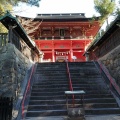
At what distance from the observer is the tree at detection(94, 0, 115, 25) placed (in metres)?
23.2

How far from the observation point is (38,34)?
92.5ft

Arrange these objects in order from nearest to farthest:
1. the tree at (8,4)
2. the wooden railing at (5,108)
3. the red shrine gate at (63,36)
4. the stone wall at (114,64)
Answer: the wooden railing at (5,108) < the stone wall at (114,64) < the tree at (8,4) < the red shrine gate at (63,36)

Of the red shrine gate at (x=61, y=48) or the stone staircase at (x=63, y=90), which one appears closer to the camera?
the stone staircase at (x=63, y=90)

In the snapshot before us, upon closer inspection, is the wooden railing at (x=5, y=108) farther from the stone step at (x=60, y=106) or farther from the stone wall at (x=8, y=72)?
the stone step at (x=60, y=106)

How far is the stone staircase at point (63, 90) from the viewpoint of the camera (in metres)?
8.14

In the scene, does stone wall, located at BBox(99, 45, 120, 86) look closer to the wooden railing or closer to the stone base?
the stone base

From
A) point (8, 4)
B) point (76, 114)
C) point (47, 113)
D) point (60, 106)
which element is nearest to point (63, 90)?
point (60, 106)

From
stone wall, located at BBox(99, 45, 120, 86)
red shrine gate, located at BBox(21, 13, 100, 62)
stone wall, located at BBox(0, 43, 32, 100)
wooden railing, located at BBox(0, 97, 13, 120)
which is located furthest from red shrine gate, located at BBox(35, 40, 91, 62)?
wooden railing, located at BBox(0, 97, 13, 120)

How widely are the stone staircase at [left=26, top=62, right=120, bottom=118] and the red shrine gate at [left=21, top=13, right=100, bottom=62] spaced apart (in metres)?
15.3

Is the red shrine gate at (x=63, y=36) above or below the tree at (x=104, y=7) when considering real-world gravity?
below

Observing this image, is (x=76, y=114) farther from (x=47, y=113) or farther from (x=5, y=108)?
(x=5, y=108)

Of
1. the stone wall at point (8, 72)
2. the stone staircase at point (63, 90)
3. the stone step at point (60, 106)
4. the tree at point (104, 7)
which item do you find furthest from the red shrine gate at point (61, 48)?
the stone step at point (60, 106)

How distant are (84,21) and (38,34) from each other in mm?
6854

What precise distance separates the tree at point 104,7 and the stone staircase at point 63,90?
12.6m
